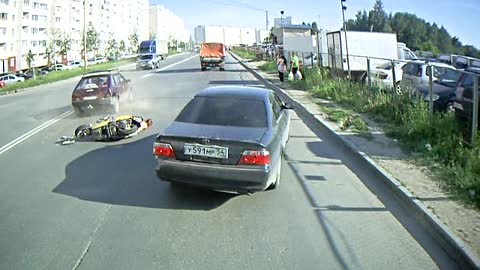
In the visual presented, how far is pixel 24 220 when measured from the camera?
490cm

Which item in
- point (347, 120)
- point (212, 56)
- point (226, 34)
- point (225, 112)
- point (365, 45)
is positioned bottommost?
point (347, 120)

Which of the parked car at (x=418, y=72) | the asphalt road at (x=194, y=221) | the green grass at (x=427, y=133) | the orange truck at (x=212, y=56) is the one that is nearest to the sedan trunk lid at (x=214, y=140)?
the asphalt road at (x=194, y=221)

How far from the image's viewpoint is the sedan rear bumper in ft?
16.9

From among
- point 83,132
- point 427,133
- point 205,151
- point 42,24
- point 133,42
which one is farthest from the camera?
point 133,42

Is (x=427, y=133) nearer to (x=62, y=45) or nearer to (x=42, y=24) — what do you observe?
(x=62, y=45)

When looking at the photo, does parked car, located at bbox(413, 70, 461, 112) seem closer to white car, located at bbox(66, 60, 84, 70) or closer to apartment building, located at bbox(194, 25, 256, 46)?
white car, located at bbox(66, 60, 84, 70)

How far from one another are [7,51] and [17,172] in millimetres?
69807

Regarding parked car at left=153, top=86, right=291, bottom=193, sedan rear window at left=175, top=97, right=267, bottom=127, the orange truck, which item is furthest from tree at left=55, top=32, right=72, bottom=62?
parked car at left=153, top=86, right=291, bottom=193

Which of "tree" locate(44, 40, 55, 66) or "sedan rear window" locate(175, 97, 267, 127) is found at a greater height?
"tree" locate(44, 40, 55, 66)

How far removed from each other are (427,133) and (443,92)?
429 cm

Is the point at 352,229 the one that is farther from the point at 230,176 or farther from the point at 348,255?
the point at 230,176

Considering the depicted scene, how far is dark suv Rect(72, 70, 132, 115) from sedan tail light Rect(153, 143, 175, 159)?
8.98 m

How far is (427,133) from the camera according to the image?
27.4 feet

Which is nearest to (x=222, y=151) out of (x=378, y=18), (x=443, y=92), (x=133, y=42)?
(x=443, y=92)
